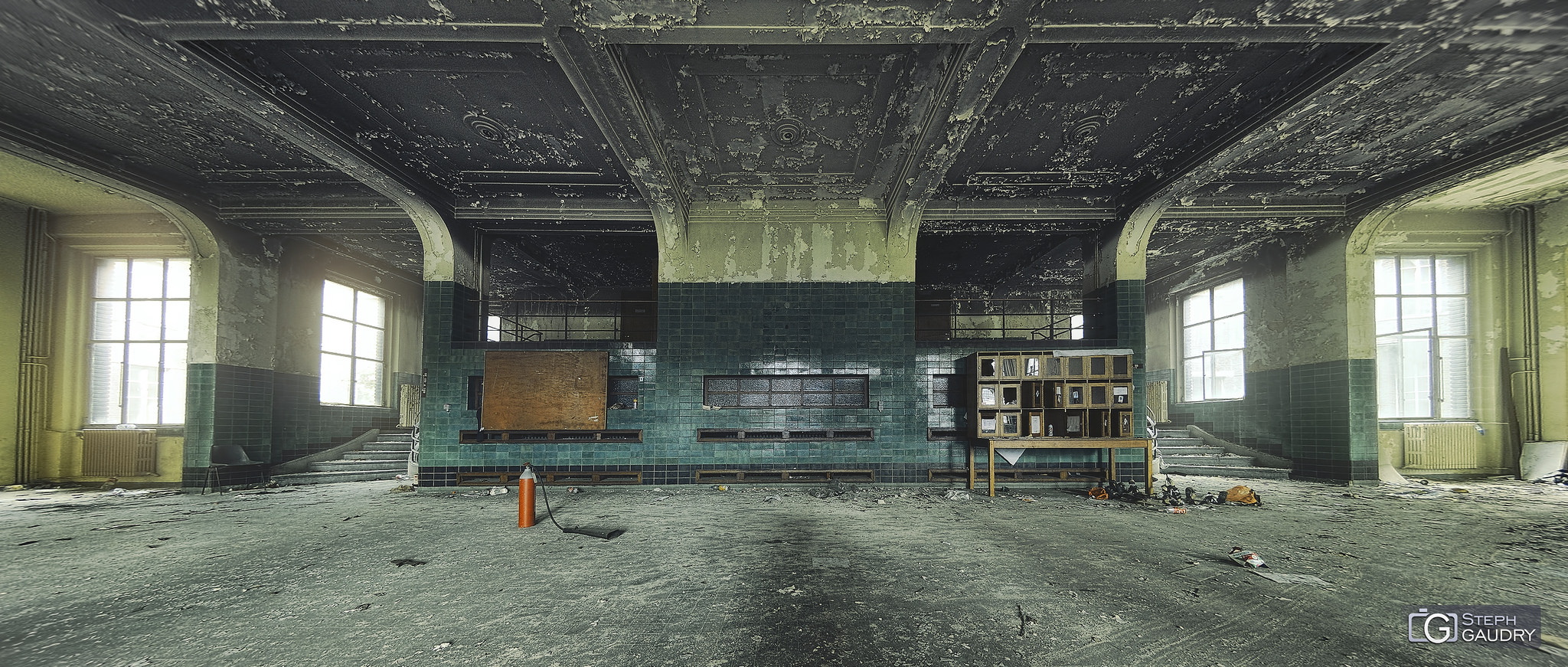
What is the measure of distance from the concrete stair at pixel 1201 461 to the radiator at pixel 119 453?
15.0m

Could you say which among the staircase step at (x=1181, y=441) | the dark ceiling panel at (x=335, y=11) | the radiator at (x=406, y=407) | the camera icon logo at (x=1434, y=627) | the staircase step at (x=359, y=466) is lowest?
the staircase step at (x=359, y=466)

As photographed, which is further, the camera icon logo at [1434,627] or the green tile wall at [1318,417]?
the green tile wall at [1318,417]

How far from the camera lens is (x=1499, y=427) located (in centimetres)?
818

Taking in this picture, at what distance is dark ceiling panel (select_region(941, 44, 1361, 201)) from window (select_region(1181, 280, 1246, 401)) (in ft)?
18.0

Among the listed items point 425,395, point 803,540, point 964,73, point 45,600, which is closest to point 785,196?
point 964,73

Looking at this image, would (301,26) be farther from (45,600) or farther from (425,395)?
(425,395)

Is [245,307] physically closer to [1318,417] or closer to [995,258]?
[995,258]

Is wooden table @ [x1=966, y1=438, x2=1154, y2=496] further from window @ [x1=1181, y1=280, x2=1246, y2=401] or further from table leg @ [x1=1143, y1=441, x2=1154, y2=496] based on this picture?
window @ [x1=1181, y1=280, x2=1246, y2=401]

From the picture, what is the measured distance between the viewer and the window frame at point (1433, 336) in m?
8.41

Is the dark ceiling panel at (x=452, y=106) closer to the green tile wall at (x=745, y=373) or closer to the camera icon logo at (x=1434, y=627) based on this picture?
Result: the green tile wall at (x=745, y=373)

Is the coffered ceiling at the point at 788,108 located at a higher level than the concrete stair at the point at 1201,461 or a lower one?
higher

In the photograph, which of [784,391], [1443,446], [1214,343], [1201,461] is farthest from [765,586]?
[1214,343]

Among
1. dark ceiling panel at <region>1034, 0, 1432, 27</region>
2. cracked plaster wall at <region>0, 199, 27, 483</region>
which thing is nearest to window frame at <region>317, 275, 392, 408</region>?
cracked plaster wall at <region>0, 199, 27, 483</region>

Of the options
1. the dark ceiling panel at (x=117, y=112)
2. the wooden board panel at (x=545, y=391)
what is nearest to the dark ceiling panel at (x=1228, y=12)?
the wooden board panel at (x=545, y=391)
